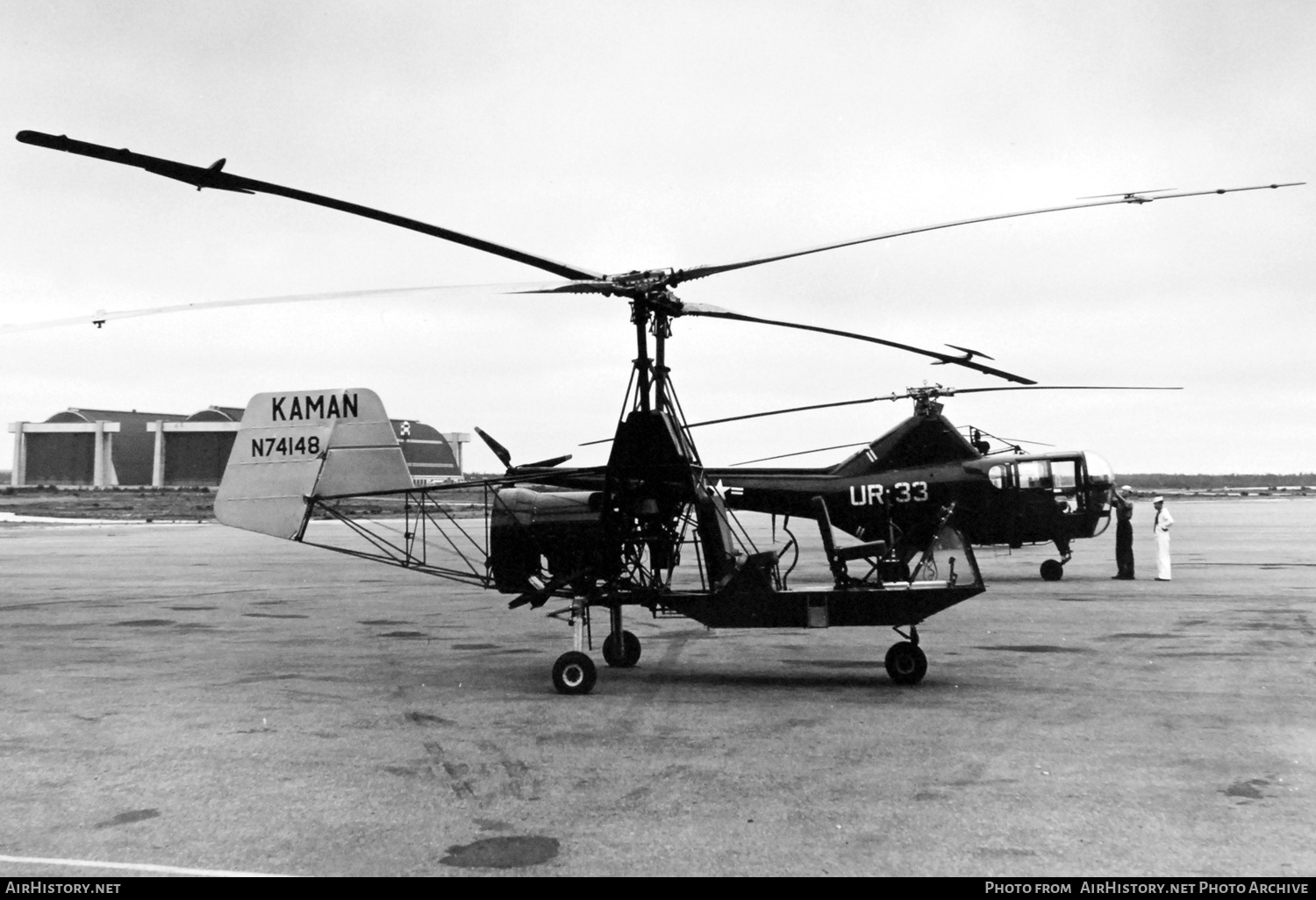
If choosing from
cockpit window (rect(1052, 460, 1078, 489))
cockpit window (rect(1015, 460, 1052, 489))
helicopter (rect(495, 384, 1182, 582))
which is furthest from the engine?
cockpit window (rect(1052, 460, 1078, 489))

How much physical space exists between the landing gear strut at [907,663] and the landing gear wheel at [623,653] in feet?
9.31

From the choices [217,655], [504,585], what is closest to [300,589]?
[217,655]

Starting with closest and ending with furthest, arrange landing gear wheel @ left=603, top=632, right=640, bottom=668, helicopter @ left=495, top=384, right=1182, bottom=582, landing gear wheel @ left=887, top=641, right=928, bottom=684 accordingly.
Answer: landing gear wheel @ left=887, top=641, right=928, bottom=684 < landing gear wheel @ left=603, top=632, right=640, bottom=668 < helicopter @ left=495, top=384, right=1182, bottom=582

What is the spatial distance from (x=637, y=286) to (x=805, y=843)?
545 cm

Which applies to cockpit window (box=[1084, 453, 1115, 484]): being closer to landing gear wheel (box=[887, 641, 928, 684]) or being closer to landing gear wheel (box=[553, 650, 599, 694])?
landing gear wheel (box=[887, 641, 928, 684])

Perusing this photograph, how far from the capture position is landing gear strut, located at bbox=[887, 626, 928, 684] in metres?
9.80

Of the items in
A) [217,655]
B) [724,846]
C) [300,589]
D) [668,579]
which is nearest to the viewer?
[724,846]

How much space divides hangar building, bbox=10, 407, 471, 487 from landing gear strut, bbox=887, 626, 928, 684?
8729cm

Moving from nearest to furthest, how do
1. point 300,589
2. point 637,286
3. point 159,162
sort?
1. point 159,162
2. point 637,286
3. point 300,589

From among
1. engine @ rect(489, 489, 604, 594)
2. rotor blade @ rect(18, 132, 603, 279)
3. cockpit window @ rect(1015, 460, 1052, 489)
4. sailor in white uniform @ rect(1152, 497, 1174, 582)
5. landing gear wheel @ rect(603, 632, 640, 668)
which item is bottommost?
landing gear wheel @ rect(603, 632, 640, 668)

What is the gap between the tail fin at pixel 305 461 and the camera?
11.1m

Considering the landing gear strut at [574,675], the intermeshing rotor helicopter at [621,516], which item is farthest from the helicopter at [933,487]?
the landing gear strut at [574,675]
